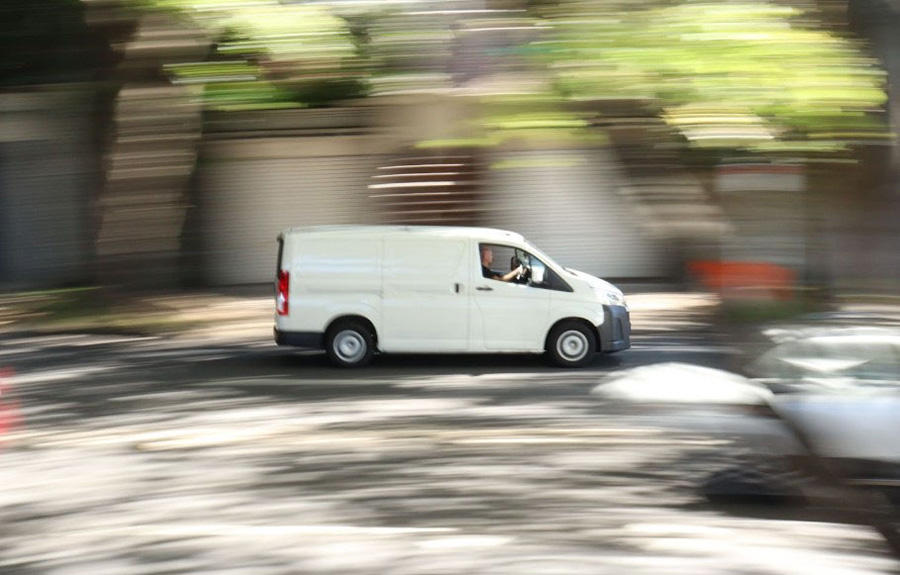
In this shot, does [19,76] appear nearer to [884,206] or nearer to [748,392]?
[748,392]

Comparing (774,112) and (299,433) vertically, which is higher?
(774,112)

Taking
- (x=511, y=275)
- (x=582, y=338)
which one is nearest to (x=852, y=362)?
(x=582, y=338)

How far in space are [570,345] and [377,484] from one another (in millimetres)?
6267

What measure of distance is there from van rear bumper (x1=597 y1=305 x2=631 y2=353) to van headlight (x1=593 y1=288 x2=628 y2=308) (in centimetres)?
6

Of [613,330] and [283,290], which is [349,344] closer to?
[283,290]

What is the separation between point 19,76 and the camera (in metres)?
3.97

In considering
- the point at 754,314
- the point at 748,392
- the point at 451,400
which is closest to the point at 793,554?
the point at 748,392

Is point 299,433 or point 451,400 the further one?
point 451,400

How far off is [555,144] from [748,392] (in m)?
1.17

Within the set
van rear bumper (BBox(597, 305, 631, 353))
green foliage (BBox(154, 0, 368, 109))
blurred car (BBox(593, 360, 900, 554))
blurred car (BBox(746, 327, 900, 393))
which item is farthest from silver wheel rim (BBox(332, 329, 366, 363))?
green foliage (BBox(154, 0, 368, 109))

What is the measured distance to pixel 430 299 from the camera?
1388cm

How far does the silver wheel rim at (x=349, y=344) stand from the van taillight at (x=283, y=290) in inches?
29.3

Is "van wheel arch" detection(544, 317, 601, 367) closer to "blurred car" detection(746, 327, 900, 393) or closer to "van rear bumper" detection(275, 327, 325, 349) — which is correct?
"van rear bumper" detection(275, 327, 325, 349)

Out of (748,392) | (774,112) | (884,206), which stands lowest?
(748,392)
